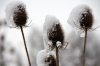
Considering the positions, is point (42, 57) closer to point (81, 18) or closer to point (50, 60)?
point (50, 60)

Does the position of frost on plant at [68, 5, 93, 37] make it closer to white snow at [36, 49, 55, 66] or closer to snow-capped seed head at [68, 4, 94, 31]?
snow-capped seed head at [68, 4, 94, 31]

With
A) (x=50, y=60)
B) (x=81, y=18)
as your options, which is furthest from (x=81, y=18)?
(x=50, y=60)

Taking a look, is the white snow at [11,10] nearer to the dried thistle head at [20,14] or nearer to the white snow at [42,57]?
the dried thistle head at [20,14]

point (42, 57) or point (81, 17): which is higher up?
point (81, 17)

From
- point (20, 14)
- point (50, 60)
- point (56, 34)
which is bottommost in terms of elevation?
point (50, 60)

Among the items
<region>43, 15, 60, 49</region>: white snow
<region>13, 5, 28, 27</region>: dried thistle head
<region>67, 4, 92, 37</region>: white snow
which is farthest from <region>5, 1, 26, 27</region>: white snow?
<region>67, 4, 92, 37</region>: white snow

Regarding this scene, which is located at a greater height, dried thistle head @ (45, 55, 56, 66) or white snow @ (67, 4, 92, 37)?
white snow @ (67, 4, 92, 37)

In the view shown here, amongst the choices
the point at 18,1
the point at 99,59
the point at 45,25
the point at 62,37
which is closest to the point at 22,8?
the point at 18,1
